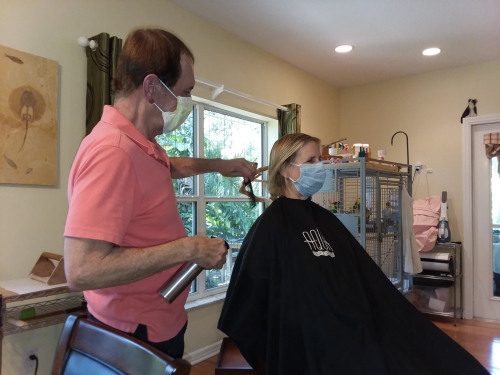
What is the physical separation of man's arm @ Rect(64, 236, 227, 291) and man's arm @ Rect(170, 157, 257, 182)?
0.53 metres

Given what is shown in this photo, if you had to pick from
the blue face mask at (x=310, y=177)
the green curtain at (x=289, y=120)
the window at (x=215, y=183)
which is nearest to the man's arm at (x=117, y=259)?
the blue face mask at (x=310, y=177)

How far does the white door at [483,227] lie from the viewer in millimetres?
3770

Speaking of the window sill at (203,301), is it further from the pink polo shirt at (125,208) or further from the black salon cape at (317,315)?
the pink polo shirt at (125,208)

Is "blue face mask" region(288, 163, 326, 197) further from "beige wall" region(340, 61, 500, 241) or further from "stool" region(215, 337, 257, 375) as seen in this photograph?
"beige wall" region(340, 61, 500, 241)

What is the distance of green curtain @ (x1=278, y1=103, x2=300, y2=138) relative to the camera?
11.4 ft

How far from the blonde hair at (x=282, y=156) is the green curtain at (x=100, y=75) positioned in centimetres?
91

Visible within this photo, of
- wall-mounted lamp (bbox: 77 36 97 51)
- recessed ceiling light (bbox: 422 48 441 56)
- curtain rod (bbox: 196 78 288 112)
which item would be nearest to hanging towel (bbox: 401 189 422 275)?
recessed ceiling light (bbox: 422 48 441 56)

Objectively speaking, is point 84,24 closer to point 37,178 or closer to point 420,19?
point 37,178

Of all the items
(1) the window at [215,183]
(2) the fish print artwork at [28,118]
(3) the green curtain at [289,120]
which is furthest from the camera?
(3) the green curtain at [289,120]

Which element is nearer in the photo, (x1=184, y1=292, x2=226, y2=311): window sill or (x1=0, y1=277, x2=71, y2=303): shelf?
(x1=0, y1=277, x2=71, y2=303): shelf

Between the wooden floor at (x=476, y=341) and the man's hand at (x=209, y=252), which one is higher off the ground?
the man's hand at (x=209, y=252)

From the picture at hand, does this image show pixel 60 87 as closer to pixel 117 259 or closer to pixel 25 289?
pixel 25 289

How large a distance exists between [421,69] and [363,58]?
2.48 ft

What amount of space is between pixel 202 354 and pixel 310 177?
65.9 inches
